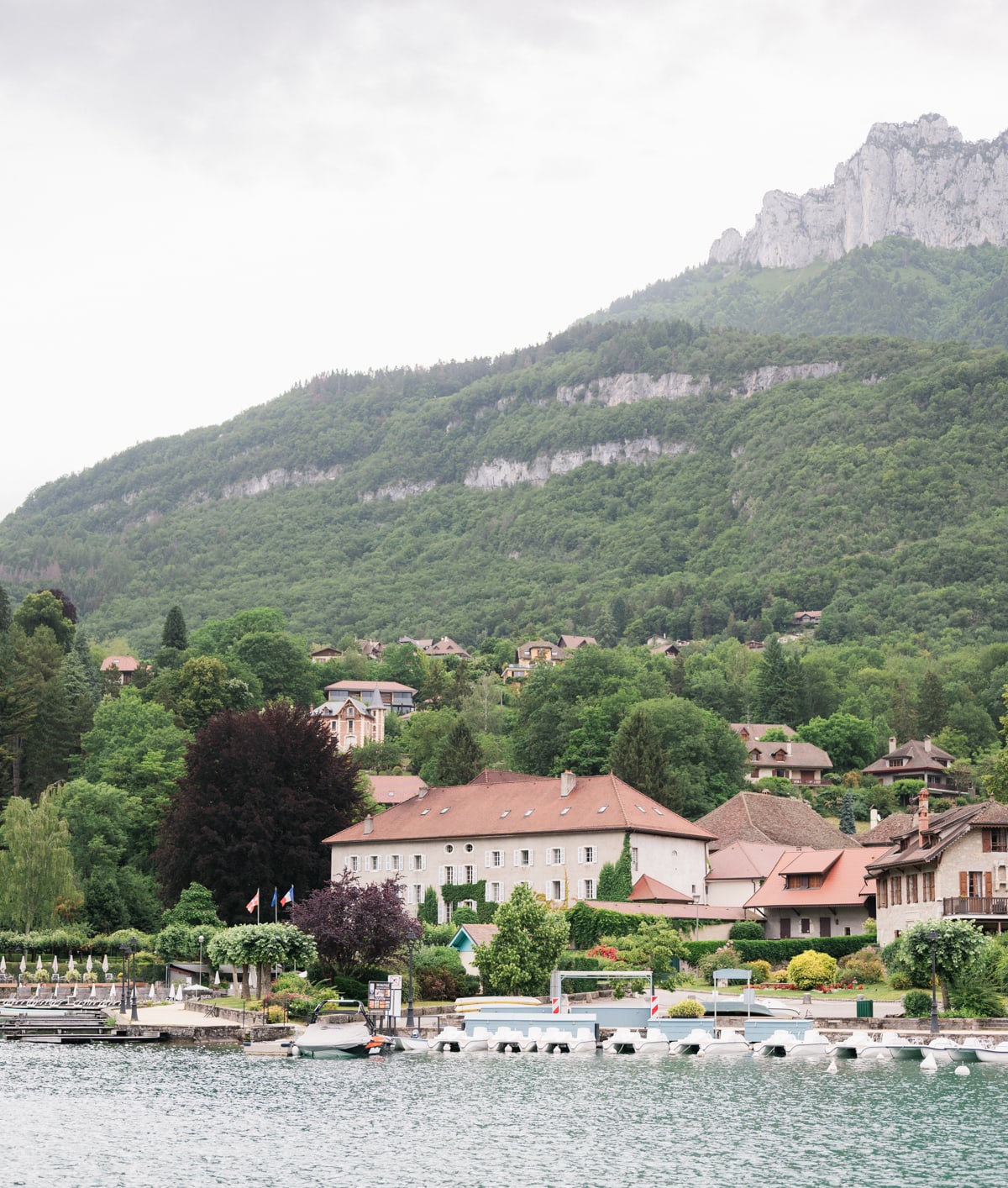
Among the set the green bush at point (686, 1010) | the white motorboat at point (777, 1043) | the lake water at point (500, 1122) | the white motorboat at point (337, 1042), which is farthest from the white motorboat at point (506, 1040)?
the white motorboat at point (777, 1043)

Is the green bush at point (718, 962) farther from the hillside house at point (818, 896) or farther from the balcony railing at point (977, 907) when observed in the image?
the balcony railing at point (977, 907)

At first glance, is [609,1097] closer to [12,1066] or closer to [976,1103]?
[976,1103]

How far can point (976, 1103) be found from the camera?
131ft

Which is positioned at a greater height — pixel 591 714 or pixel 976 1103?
pixel 591 714

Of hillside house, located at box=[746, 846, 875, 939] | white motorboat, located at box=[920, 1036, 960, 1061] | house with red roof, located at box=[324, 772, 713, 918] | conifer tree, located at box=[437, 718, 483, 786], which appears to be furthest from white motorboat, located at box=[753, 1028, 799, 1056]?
conifer tree, located at box=[437, 718, 483, 786]

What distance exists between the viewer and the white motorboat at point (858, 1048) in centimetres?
4941

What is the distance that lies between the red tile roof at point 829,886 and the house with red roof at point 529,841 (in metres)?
4.26

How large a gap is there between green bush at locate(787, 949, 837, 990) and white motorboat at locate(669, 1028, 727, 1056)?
12.0 metres

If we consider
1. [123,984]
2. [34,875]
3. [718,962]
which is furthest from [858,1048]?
[34,875]

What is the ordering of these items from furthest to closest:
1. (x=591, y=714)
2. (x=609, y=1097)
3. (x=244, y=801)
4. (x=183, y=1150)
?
(x=591, y=714) → (x=244, y=801) → (x=609, y=1097) → (x=183, y=1150)

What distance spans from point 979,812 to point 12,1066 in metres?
38.2

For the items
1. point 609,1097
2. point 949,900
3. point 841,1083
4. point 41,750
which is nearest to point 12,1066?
point 609,1097

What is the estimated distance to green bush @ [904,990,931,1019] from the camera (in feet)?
173

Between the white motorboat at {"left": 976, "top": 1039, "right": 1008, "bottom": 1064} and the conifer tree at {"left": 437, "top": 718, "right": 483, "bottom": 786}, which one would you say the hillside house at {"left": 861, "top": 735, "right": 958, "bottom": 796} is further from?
the white motorboat at {"left": 976, "top": 1039, "right": 1008, "bottom": 1064}
